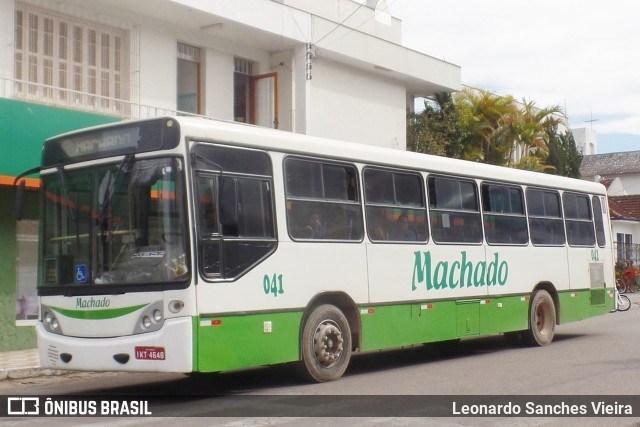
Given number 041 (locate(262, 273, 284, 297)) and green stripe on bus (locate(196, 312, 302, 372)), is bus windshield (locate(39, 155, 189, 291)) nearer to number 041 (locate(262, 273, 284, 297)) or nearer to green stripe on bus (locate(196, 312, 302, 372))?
green stripe on bus (locate(196, 312, 302, 372))

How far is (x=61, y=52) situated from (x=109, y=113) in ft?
4.95

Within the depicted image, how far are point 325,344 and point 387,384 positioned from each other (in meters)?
0.92

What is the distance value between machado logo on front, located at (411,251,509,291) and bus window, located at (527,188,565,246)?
128 cm

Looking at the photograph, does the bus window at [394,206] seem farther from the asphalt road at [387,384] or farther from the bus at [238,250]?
the asphalt road at [387,384]

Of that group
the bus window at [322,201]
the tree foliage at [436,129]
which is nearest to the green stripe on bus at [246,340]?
the bus window at [322,201]

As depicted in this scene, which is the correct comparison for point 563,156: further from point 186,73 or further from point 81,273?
point 81,273

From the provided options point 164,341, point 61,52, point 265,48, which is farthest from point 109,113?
point 164,341

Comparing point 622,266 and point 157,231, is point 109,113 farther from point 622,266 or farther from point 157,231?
point 622,266

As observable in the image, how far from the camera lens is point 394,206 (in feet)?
42.8

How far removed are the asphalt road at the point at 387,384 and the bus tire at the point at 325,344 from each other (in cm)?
20

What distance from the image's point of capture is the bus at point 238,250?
9.86m

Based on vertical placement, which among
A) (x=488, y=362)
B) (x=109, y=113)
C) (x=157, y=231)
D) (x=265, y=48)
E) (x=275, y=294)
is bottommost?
(x=488, y=362)

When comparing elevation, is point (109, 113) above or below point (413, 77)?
below

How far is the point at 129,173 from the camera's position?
1020 cm
